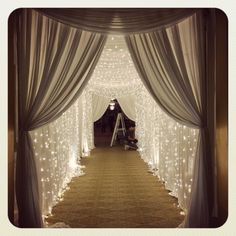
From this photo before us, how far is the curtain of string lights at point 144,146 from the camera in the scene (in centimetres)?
494

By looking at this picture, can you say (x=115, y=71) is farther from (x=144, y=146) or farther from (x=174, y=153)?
(x=174, y=153)

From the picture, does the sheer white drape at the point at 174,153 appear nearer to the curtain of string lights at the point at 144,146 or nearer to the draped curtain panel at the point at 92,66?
the curtain of string lights at the point at 144,146

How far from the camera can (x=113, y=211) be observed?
495 cm

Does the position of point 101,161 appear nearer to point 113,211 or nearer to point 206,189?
point 113,211

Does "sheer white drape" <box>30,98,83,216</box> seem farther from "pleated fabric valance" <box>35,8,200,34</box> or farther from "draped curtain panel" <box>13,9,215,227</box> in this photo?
"pleated fabric valance" <box>35,8,200,34</box>

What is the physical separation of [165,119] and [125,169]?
82.2 inches

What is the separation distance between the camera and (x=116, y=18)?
13.3 ft

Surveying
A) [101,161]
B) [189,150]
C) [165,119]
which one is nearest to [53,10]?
[189,150]

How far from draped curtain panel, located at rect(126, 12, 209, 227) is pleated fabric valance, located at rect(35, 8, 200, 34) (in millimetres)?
141

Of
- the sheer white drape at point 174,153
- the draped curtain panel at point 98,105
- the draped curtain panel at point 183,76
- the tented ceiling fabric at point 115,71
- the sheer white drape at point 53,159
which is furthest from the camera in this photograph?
the draped curtain panel at point 98,105

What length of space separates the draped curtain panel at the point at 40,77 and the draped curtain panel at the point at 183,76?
0.53 m

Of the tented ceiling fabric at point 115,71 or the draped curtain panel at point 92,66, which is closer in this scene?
the draped curtain panel at point 92,66

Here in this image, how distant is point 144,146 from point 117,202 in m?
4.44

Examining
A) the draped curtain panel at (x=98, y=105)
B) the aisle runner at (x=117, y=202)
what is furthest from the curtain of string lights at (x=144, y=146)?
the draped curtain panel at (x=98, y=105)
